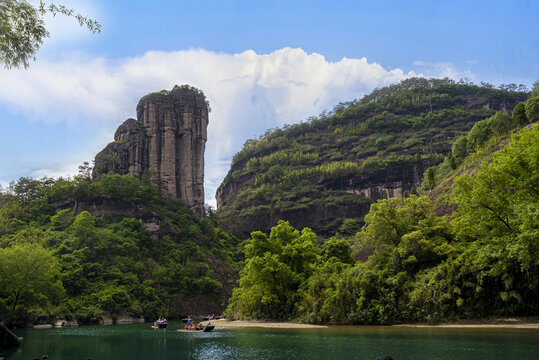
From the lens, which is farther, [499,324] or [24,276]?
[24,276]

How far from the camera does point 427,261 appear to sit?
33.2m

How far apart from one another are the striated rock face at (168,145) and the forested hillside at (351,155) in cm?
2028

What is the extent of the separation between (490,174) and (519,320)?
967 cm

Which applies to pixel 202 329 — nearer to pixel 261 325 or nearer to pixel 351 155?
pixel 261 325

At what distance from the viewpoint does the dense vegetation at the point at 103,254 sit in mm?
46875

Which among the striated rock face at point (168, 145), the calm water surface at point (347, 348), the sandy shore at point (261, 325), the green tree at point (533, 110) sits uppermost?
the striated rock face at point (168, 145)

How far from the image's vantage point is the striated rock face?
327 ft

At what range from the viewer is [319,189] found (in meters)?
126

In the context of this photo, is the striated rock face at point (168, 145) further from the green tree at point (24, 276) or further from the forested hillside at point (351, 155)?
the green tree at point (24, 276)

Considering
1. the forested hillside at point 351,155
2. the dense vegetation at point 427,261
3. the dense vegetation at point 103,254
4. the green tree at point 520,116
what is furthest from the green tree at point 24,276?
the forested hillside at point 351,155

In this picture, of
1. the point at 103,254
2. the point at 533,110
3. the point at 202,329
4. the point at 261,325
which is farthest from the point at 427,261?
the point at 103,254

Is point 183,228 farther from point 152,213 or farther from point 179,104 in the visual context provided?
point 179,104

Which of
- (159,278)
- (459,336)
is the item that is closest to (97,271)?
(159,278)

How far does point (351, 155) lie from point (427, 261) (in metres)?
103
